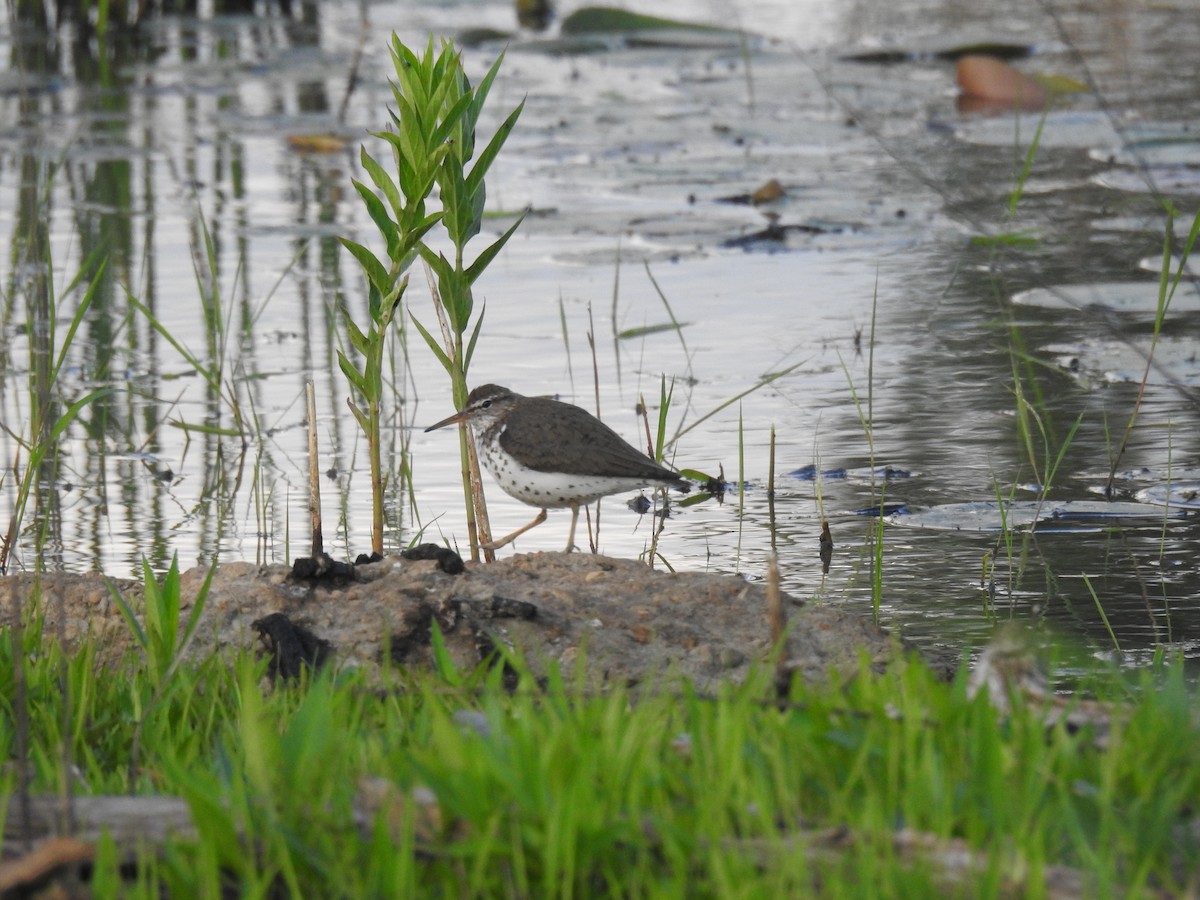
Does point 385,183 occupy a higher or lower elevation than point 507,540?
higher

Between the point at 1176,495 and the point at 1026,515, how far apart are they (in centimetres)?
51

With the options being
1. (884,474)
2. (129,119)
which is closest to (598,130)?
(129,119)

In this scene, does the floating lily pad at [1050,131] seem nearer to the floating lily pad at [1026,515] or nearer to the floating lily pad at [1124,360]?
the floating lily pad at [1124,360]

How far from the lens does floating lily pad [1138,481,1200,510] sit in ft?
16.8

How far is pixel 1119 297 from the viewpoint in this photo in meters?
7.13

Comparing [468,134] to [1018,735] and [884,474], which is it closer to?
[884,474]

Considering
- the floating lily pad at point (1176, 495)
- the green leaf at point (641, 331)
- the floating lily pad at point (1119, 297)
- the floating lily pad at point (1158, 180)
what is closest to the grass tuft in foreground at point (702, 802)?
the floating lily pad at point (1176, 495)

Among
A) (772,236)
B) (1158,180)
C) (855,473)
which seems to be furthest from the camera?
(1158,180)

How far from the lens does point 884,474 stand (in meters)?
5.53

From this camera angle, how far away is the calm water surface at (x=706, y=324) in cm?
494

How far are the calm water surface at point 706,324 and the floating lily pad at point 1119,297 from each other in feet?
0.11

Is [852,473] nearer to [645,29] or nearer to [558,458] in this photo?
[558,458]

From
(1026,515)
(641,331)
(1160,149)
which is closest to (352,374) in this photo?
(1026,515)

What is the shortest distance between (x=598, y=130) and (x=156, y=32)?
7.04 m
